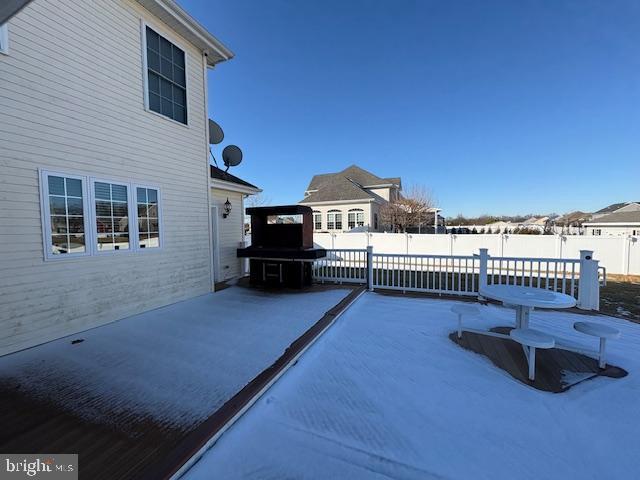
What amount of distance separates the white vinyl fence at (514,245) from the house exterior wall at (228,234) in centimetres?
457

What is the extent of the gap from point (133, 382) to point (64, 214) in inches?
109

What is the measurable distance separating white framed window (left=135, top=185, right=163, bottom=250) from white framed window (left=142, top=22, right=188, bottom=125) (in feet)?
5.07

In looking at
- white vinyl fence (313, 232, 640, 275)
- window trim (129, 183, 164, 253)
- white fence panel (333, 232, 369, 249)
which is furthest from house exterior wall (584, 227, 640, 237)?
window trim (129, 183, 164, 253)

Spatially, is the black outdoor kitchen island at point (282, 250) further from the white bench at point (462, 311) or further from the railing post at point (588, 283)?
the railing post at point (588, 283)

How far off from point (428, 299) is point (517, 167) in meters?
20.4

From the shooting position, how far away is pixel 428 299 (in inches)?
225

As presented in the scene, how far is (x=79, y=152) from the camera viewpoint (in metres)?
3.97

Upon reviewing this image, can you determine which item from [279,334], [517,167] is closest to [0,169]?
[279,334]

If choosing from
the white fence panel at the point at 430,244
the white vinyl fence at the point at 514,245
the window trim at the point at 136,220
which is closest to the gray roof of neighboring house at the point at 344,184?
the white vinyl fence at the point at 514,245

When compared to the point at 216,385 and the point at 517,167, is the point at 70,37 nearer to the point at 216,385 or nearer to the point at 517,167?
the point at 216,385

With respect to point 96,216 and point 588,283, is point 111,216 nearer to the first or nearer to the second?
point 96,216

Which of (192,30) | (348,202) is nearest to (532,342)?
(192,30)

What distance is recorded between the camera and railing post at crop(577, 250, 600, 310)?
475 centimetres

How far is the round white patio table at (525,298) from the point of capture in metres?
3.09
